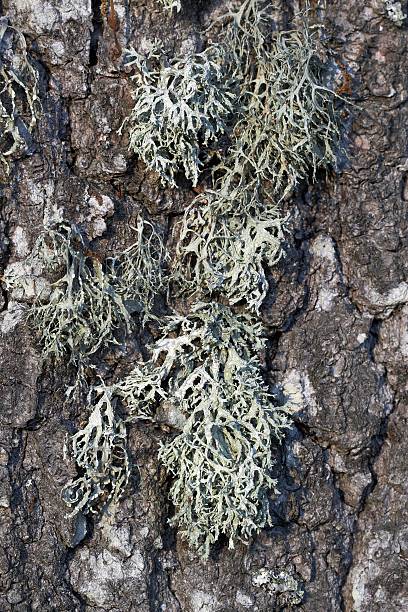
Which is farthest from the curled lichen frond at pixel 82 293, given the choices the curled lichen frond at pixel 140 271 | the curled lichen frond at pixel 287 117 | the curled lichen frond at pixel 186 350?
the curled lichen frond at pixel 287 117

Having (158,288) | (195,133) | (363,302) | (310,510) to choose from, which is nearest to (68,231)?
(158,288)

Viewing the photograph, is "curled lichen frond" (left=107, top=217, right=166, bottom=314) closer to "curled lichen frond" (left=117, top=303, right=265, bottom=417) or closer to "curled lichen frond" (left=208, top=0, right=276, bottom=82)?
"curled lichen frond" (left=117, top=303, right=265, bottom=417)

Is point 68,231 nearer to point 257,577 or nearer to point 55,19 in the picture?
point 55,19

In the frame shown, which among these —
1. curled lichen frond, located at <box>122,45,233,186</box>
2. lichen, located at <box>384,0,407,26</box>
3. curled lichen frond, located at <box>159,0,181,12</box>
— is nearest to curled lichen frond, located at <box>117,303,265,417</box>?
curled lichen frond, located at <box>122,45,233,186</box>

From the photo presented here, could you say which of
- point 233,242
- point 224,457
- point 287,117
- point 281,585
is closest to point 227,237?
point 233,242

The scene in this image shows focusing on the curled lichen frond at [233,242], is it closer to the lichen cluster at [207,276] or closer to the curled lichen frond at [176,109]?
the lichen cluster at [207,276]

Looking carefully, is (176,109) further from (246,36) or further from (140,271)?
(140,271)
